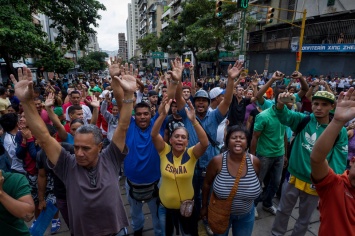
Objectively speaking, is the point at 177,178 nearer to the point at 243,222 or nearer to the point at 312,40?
the point at 243,222

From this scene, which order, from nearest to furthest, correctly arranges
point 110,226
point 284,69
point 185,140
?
Answer: point 110,226 → point 185,140 → point 284,69

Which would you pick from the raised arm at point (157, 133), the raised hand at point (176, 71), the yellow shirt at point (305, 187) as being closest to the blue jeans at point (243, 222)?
the yellow shirt at point (305, 187)

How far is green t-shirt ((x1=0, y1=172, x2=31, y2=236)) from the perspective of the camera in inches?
63.8

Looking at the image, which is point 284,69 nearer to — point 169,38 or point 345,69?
point 345,69

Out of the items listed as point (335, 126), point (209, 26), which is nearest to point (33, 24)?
point (335, 126)

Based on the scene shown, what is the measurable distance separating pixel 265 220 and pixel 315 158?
2.43 m

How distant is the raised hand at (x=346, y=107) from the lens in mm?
1477

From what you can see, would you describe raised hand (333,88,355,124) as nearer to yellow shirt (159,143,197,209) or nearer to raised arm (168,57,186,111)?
yellow shirt (159,143,197,209)

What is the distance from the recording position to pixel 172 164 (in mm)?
2469

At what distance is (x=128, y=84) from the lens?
2.17 metres

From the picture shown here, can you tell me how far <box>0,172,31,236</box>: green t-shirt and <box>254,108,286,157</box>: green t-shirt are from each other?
117 inches

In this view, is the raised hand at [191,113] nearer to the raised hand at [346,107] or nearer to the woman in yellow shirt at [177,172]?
the woman in yellow shirt at [177,172]

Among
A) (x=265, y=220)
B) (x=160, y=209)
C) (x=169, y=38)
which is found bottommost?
(x=265, y=220)

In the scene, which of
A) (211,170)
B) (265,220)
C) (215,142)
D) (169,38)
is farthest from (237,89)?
(169,38)
